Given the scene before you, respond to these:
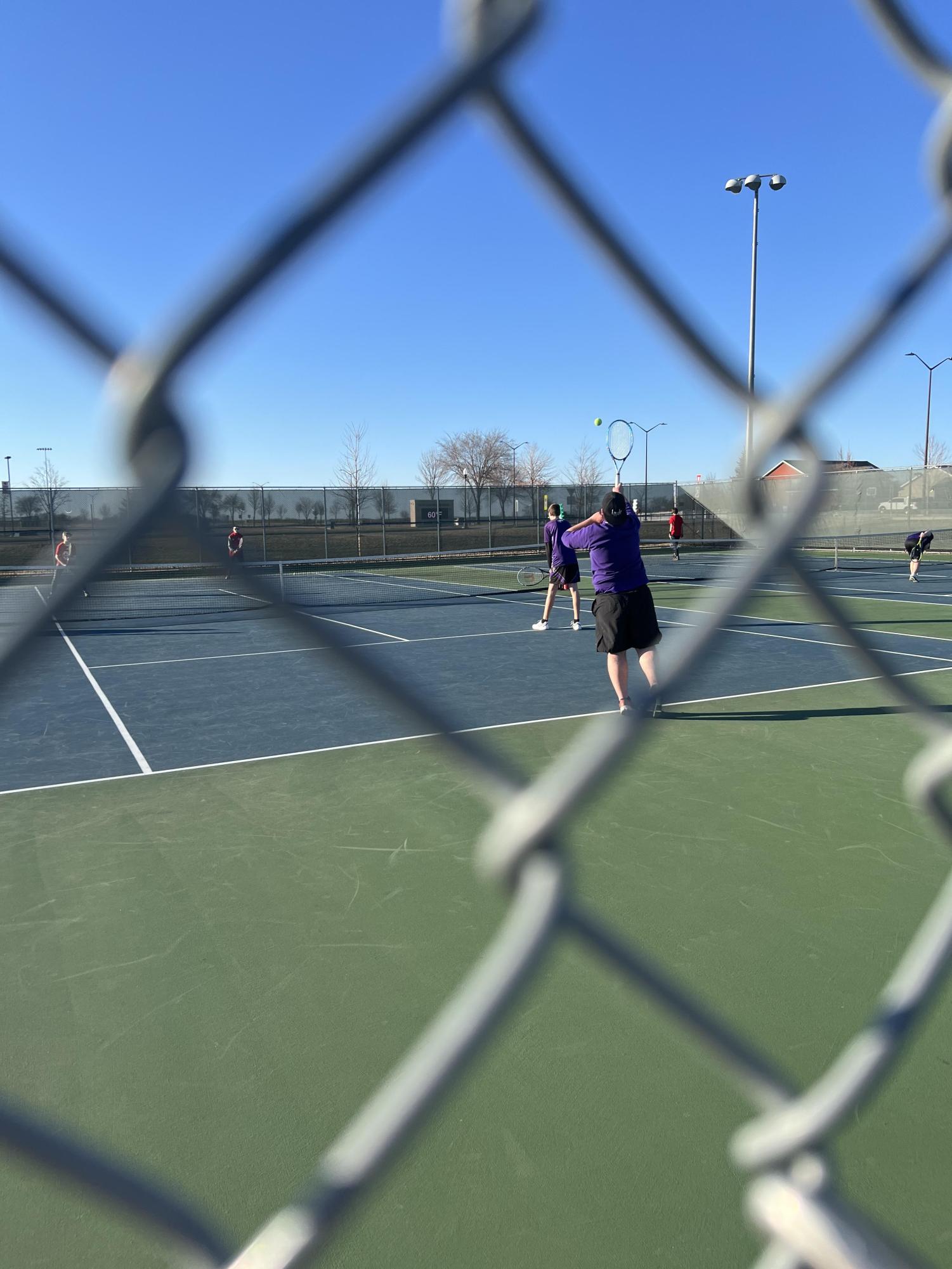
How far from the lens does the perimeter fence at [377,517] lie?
25.1m

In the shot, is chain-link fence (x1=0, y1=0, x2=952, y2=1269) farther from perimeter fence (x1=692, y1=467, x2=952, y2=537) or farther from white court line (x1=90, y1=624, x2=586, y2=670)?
perimeter fence (x1=692, y1=467, x2=952, y2=537)

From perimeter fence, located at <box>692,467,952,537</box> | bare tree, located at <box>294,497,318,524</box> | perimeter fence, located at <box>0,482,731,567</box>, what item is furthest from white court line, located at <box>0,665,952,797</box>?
bare tree, located at <box>294,497,318,524</box>

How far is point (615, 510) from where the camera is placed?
608 cm

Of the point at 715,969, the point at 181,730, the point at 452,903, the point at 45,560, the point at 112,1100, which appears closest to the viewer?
the point at 112,1100

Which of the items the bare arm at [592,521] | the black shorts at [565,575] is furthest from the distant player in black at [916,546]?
the bare arm at [592,521]

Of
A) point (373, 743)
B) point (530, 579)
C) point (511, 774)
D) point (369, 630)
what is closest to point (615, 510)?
point (373, 743)

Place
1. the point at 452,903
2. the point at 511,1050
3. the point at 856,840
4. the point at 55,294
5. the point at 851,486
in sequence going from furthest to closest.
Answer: the point at 851,486 → the point at 856,840 → the point at 452,903 → the point at 511,1050 → the point at 55,294

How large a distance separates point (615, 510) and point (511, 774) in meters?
5.55

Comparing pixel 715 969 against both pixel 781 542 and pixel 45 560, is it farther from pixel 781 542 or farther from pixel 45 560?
pixel 45 560

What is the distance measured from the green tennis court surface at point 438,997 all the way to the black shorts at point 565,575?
6.19 metres

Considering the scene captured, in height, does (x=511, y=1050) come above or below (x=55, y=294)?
below

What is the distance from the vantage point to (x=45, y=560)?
24.3m

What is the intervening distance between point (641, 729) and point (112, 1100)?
237cm

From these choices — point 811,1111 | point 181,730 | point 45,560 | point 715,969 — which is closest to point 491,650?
point 181,730
